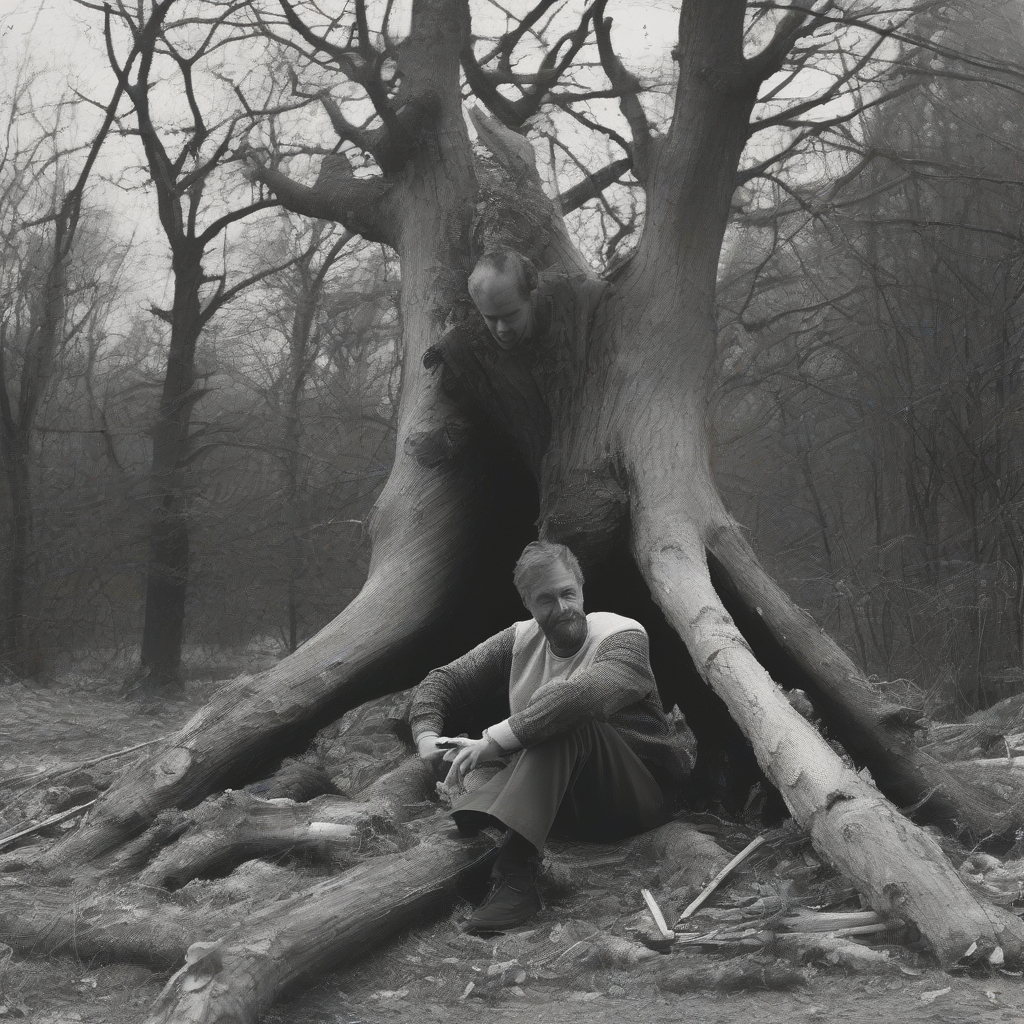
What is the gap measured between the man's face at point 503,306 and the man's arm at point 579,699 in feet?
7.66

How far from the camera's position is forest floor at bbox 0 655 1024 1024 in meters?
2.87

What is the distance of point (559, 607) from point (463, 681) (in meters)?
0.58

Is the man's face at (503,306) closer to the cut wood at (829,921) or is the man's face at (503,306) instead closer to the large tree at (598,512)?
the large tree at (598,512)

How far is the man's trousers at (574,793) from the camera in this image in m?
3.67

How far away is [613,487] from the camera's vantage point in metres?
5.67

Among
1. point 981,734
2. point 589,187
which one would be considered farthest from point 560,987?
point 589,187

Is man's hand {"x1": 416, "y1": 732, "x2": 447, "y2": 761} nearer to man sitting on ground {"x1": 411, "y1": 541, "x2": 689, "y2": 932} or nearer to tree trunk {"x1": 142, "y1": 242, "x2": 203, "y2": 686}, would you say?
man sitting on ground {"x1": 411, "y1": 541, "x2": 689, "y2": 932}

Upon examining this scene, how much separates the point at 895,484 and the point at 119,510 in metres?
6.67

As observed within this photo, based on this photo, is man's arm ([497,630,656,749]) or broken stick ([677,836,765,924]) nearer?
broken stick ([677,836,765,924])

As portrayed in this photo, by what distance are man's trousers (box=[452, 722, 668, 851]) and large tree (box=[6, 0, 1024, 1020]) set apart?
1.46 ft

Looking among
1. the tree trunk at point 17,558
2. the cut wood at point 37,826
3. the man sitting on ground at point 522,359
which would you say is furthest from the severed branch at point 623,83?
the tree trunk at point 17,558

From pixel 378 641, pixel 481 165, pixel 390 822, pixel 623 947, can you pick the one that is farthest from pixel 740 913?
pixel 481 165

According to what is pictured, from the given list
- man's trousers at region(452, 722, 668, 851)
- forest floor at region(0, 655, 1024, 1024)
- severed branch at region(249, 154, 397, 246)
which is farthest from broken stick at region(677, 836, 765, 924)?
severed branch at region(249, 154, 397, 246)

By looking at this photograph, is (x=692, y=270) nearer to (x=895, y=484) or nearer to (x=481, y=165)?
(x=481, y=165)
